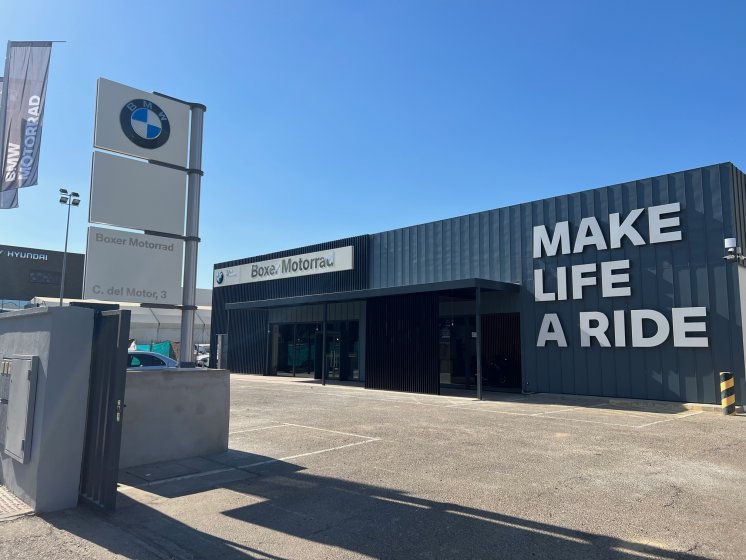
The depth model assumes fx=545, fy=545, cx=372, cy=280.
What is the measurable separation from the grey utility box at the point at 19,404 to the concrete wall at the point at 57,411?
6 centimetres

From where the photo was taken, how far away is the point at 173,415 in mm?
7789

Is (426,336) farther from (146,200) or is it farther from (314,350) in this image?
(146,200)

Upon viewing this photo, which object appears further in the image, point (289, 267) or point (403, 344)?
point (289, 267)

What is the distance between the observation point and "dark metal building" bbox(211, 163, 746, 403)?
14.0 m

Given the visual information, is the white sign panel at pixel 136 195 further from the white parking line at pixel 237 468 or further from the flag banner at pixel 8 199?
the white parking line at pixel 237 468

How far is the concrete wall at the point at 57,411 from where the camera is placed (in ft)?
17.9

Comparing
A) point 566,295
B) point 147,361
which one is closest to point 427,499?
point 147,361

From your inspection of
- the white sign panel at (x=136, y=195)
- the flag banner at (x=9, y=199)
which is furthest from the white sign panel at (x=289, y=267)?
the white sign panel at (x=136, y=195)

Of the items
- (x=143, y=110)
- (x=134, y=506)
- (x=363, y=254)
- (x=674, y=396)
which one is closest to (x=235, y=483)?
(x=134, y=506)

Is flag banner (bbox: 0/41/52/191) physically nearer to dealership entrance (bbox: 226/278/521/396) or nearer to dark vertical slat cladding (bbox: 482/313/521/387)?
dealership entrance (bbox: 226/278/521/396)

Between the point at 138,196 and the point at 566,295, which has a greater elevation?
the point at 138,196

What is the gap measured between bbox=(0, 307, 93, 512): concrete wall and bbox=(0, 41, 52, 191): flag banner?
14.7 ft

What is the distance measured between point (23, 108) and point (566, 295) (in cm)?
1429

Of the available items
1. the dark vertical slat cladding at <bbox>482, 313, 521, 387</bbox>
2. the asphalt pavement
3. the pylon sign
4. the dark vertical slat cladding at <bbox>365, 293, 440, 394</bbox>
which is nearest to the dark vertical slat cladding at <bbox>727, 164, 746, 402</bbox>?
the asphalt pavement
